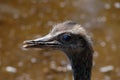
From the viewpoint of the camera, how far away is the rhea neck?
3942 millimetres

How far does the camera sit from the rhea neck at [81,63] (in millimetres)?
3942

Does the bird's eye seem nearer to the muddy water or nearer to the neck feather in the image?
the neck feather

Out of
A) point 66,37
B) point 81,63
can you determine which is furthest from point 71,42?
point 81,63

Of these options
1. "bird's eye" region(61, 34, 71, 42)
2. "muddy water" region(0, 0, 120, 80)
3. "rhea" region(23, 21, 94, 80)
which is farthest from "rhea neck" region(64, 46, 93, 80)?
"muddy water" region(0, 0, 120, 80)

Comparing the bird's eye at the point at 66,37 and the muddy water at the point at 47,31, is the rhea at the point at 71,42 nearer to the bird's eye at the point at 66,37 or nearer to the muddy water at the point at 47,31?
the bird's eye at the point at 66,37

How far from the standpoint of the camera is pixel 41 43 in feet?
12.8

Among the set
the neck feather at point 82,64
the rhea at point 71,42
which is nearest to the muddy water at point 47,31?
the neck feather at point 82,64

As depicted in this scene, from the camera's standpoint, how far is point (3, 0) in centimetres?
809

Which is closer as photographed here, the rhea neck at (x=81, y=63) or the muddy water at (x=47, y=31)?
the rhea neck at (x=81, y=63)

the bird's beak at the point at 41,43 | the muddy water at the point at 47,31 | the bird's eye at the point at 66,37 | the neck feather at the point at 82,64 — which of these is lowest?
the neck feather at the point at 82,64

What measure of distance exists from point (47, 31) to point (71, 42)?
3.48 meters

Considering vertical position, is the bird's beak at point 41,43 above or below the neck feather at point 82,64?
above

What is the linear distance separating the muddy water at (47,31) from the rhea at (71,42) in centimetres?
253

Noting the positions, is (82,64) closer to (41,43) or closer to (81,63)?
(81,63)
